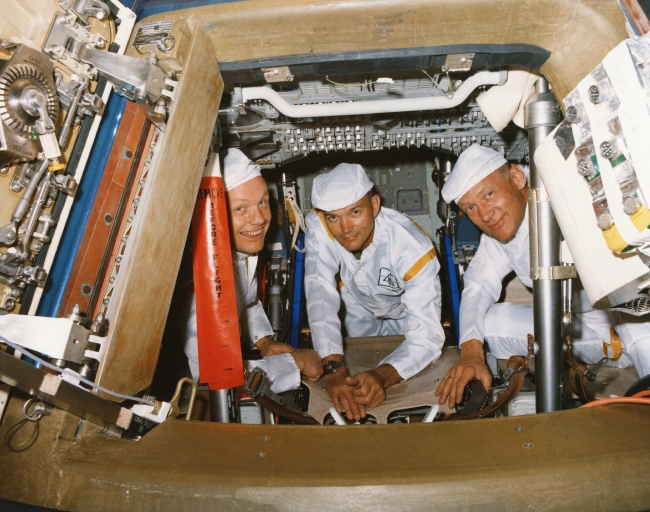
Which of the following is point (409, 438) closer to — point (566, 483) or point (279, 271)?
point (566, 483)

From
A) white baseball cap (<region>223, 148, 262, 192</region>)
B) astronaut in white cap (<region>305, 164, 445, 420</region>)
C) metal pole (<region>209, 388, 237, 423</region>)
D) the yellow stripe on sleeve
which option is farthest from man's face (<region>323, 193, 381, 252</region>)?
metal pole (<region>209, 388, 237, 423</region>)

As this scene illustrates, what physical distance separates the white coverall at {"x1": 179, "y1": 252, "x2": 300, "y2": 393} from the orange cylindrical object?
2.30 ft

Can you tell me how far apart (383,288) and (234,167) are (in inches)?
52.5

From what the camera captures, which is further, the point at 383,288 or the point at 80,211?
the point at 383,288

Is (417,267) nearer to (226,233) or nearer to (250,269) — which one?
(250,269)

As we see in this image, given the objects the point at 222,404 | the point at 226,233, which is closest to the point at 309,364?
the point at 222,404

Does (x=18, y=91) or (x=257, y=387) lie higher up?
(x=18, y=91)

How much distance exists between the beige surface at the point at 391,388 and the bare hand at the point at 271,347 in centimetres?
30

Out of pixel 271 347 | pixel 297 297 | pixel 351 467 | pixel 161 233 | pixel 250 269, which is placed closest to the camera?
pixel 351 467

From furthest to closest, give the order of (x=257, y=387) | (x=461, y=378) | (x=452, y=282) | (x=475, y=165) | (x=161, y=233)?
1. (x=452, y=282)
2. (x=475, y=165)
3. (x=461, y=378)
4. (x=257, y=387)
5. (x=161, y=233)

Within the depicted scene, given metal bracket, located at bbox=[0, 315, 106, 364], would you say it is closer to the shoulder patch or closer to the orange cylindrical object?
the orange cylindrical object

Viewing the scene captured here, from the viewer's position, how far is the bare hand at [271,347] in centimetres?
249

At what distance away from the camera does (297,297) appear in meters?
2.84

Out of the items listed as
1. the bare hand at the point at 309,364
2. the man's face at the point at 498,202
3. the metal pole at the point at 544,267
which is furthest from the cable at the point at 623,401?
the bare hand at the point at 309,364
